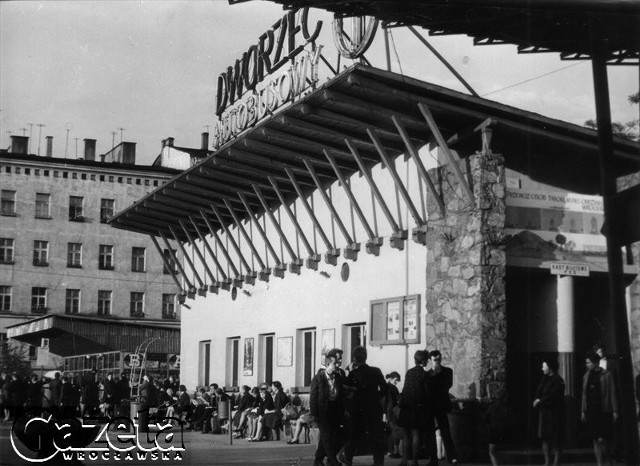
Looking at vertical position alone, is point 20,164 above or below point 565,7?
above

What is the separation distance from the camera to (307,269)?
91.2 feet

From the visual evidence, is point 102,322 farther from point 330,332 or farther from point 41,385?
point 330,332

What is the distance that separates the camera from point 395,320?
22.8 m

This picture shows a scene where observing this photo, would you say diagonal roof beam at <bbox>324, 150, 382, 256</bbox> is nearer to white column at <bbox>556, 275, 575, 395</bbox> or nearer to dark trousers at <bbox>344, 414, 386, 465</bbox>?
white column at <bbox>556, 275, 575, 395</bbox>

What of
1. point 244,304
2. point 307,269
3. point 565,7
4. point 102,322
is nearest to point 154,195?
point 244,304

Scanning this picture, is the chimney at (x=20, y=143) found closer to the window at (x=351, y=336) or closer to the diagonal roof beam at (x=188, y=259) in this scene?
the diagonal roof beam at (x=188, y=259)

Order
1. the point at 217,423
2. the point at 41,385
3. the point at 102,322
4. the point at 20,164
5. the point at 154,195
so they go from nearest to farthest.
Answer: the point at 217,423
the point at 154,195
the point at 41,385
the point at 102,322
the point at 20,164

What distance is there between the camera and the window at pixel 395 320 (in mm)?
21984

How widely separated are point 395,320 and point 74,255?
144 feet

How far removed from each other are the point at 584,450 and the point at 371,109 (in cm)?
765

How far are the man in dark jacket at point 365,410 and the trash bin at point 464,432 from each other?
1968mm

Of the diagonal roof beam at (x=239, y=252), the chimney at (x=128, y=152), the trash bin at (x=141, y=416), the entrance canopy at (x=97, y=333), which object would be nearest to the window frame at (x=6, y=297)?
the chimney at (x=128, y=152)

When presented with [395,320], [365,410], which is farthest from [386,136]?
[365,410]

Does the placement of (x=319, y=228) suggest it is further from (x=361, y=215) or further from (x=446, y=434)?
(x=446, y=434)
